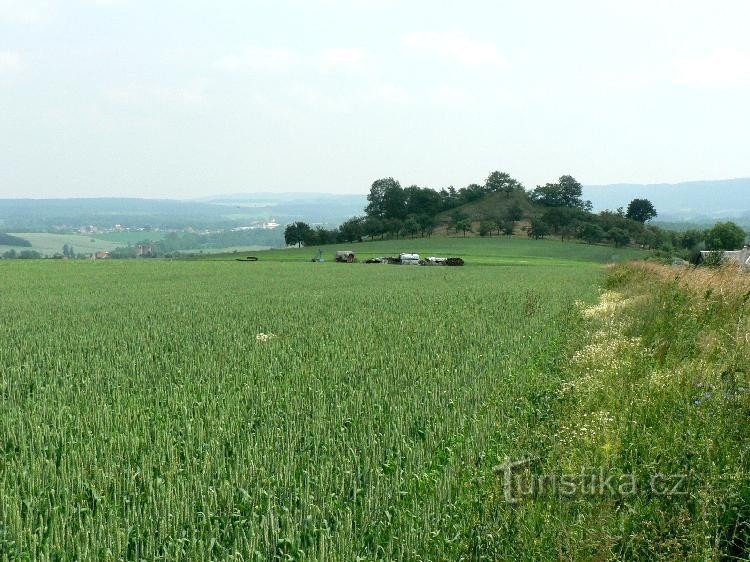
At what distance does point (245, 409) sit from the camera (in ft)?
29.1

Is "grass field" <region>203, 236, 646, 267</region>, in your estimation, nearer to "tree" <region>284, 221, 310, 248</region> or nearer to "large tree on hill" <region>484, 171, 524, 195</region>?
Result: "tree" <region>284, 221, 310, 248</region>

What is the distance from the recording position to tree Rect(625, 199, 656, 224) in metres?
151

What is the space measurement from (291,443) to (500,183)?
188 m

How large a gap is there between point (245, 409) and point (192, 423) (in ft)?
3.16

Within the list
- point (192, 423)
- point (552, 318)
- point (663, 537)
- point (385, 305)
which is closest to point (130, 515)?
point (192, 423)

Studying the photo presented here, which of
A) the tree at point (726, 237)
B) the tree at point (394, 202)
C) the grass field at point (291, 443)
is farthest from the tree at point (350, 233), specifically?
the grass field at point (291, 443)

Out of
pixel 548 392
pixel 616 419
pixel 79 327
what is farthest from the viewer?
pixel 79 327

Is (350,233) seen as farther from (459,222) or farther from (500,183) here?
(500,183)

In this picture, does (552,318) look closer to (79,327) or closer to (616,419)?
(616,419)

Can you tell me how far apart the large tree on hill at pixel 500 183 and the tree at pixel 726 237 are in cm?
7320

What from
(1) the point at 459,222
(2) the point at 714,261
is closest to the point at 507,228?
(1) the point at 459,222

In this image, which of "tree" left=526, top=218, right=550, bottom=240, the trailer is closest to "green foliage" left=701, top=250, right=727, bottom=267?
the trailer

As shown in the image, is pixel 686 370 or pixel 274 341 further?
pixel 274 341

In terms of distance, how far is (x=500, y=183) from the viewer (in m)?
189
